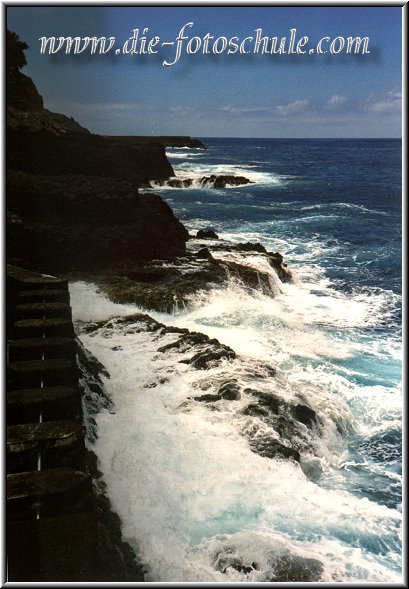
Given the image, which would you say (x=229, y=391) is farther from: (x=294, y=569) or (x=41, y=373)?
(x=41, y=373)

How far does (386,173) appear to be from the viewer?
55156mm

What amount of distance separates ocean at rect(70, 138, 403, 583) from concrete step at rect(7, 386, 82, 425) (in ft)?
6.36

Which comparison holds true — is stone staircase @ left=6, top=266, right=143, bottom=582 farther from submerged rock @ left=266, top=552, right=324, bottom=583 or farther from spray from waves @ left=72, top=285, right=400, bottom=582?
submerged rock @ left=266, top=552, right=324, bottom=583

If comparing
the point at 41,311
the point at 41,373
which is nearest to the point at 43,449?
the point at 41,373

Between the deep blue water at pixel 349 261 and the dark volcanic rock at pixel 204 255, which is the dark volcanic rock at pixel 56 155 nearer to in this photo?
the dark volcanic rock at pixel 204 255

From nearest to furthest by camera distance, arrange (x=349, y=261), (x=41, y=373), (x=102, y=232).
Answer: (x=41, y=373)
(x=102, y=232)
(x=349, y=261)

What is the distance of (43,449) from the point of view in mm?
4074

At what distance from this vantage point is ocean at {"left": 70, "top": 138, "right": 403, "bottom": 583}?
557cm

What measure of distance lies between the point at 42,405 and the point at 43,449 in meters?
0.58

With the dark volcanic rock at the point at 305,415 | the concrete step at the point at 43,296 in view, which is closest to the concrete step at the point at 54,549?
the concrete step at the point at 43,296

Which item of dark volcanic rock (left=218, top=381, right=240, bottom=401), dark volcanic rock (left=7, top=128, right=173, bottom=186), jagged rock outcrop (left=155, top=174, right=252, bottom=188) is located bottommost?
dark volcanic rock (left=218, top=381, right=240, bottom=401)

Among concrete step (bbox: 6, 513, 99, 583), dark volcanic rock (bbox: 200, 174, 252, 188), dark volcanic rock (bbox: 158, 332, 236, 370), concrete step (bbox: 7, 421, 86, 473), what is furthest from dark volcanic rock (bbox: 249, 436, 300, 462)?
dark volcanic rock (bbox: 200, 174, 252, 188)

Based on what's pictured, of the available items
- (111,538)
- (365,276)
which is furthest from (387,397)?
(365,276)

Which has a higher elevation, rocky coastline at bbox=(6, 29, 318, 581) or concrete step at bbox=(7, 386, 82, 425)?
rocky coastline at bbox=(6, 29, 318, 581)
